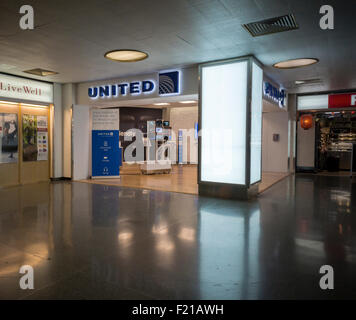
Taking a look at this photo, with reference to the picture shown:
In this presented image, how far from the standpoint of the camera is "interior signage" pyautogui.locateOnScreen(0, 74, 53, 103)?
8.05 m

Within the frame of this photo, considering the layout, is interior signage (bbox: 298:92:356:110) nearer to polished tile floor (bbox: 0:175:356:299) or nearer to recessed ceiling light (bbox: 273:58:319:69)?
recessed ceiling light (bbox: 273:58:319:69)

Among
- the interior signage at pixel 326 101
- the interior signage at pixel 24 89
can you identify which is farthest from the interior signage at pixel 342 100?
the interior signage at pixel 24 89

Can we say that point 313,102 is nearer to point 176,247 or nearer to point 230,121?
point 230,121

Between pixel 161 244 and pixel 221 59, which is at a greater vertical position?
pixel 221 59

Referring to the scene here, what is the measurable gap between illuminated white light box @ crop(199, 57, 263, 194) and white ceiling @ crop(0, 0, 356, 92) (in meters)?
0.37

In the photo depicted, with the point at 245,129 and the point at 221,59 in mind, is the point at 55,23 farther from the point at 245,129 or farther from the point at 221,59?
the point at 245,129

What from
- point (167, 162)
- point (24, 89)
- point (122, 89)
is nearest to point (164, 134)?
point (167, 162)

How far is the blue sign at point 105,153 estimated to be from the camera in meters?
9.62

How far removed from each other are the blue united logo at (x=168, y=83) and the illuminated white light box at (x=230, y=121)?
35.9 inches

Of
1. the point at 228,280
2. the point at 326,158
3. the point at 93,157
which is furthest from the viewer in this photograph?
the point at 326,158

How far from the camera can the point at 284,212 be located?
534 cm

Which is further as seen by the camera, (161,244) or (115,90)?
(115,90)
